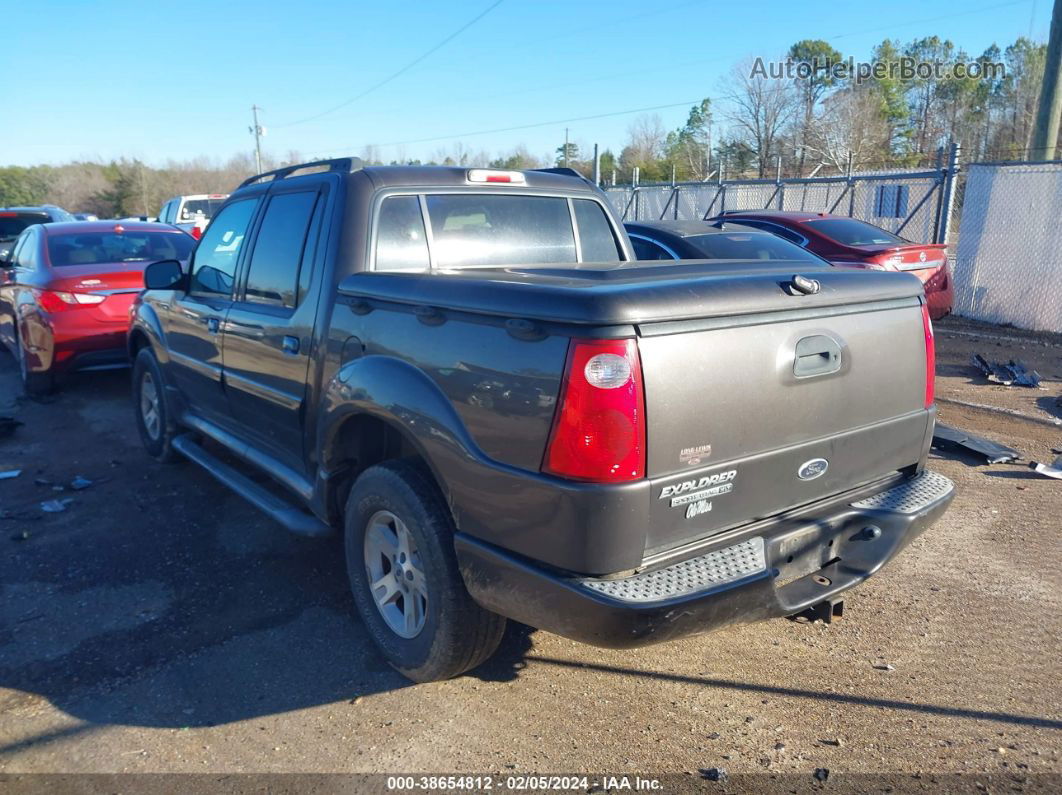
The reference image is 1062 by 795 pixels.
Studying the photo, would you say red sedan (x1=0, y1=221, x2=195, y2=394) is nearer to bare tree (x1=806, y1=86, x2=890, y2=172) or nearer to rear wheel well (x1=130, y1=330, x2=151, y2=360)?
rear wheel well (x1=130, y1=330, x2=151, y2=360)

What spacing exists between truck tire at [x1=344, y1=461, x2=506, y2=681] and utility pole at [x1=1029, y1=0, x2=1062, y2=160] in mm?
15558

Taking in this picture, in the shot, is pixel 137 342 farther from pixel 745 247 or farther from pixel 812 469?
pixel 812 469

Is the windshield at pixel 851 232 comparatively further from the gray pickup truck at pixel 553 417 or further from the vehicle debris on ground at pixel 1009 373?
the gray pickup truck at pixel 553 417

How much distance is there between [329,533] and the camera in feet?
13.1

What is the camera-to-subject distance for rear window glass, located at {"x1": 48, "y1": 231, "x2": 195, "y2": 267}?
27.3 feet

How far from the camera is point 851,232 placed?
10.5 metres

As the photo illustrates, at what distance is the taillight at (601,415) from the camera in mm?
2523

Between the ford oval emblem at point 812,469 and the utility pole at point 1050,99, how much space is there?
1473cm

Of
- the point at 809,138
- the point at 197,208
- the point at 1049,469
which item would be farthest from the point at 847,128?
the point at 1049,469

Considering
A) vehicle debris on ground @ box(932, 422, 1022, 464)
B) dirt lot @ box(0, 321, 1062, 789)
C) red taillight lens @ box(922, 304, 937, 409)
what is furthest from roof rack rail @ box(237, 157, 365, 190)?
vehicle debris on ground @ box(932, 422, 1022, 464)

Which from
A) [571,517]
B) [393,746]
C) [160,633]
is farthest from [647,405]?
[160,633]

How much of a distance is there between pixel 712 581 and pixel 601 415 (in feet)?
2.25

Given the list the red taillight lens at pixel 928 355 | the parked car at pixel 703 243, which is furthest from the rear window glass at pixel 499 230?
the parked car at pixel 703 243

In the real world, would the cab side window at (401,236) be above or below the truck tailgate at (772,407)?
above
